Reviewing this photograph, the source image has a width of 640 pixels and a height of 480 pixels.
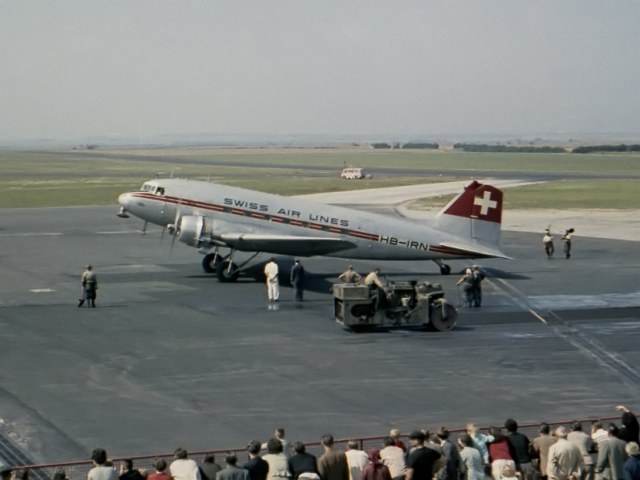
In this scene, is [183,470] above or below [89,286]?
above

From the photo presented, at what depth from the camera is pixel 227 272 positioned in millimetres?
41094

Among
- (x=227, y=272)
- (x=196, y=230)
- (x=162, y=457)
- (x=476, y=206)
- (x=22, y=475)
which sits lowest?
(x=227, y=272)

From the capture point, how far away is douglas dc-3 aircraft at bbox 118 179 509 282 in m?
40.9

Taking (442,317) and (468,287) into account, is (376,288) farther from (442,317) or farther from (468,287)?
(468,287)

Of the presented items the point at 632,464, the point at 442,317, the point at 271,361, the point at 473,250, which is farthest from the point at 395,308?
the point at 632,464

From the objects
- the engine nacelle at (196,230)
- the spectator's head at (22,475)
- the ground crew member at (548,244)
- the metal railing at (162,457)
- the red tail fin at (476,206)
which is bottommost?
the metal railing at (162,457)

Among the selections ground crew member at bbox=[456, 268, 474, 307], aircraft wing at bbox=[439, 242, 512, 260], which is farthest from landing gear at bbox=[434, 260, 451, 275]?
ground crew member at bbox=[456, 268, 474, 307]

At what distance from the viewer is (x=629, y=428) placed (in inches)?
627

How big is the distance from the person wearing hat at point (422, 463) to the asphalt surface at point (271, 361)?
5.75m

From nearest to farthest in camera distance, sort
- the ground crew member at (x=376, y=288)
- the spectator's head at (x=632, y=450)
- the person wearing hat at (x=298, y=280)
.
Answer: the spectator's head at (x=632, y=450) < the ground crew member at (x=376, y=288) < the person wearing hat at (x=298, y=280)

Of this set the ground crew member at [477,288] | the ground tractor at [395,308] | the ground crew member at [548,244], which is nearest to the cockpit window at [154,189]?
the ground tractor at [395,308]

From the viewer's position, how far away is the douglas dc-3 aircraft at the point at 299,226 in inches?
1610

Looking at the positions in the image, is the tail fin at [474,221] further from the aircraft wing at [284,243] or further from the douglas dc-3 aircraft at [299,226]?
the aircraft wing at [284,243]

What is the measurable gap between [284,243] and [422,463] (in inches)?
1052
